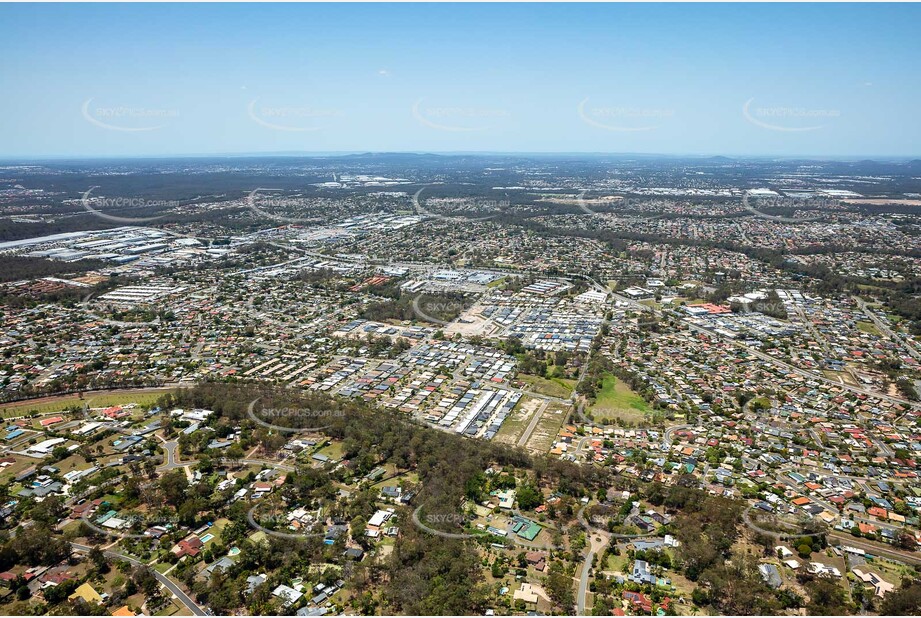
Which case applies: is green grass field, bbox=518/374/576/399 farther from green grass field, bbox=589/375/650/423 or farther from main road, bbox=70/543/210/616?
main road, bbox=70/543/210/616

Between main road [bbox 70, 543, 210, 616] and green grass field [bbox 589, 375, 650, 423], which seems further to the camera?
green grass field [bbox 589, 375, 650, 423]

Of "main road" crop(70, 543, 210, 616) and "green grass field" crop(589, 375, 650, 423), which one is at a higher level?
"green grass field" crop(589, 375, 650, 423)

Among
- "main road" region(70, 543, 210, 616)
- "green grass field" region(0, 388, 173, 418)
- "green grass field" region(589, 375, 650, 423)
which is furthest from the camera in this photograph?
"green grass field" region(0, 388, 173, 418)

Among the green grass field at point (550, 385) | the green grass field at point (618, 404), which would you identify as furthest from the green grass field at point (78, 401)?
the green grass field at point (618, 404)

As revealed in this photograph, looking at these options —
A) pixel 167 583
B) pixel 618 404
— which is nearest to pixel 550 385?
pixel 618 404

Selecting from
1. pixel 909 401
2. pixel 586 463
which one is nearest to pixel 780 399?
pixel 909 401

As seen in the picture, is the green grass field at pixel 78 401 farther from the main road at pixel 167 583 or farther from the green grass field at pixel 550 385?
the green grass field at pixel 550 385

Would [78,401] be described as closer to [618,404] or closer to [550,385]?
[550,385]

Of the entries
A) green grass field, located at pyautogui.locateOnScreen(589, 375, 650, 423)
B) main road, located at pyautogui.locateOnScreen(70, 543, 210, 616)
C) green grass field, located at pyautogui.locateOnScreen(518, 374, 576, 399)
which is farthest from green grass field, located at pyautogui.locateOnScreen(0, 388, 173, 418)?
green grass field, located at pyautogui.locateOnScreen(589, 375, 650, 423)
